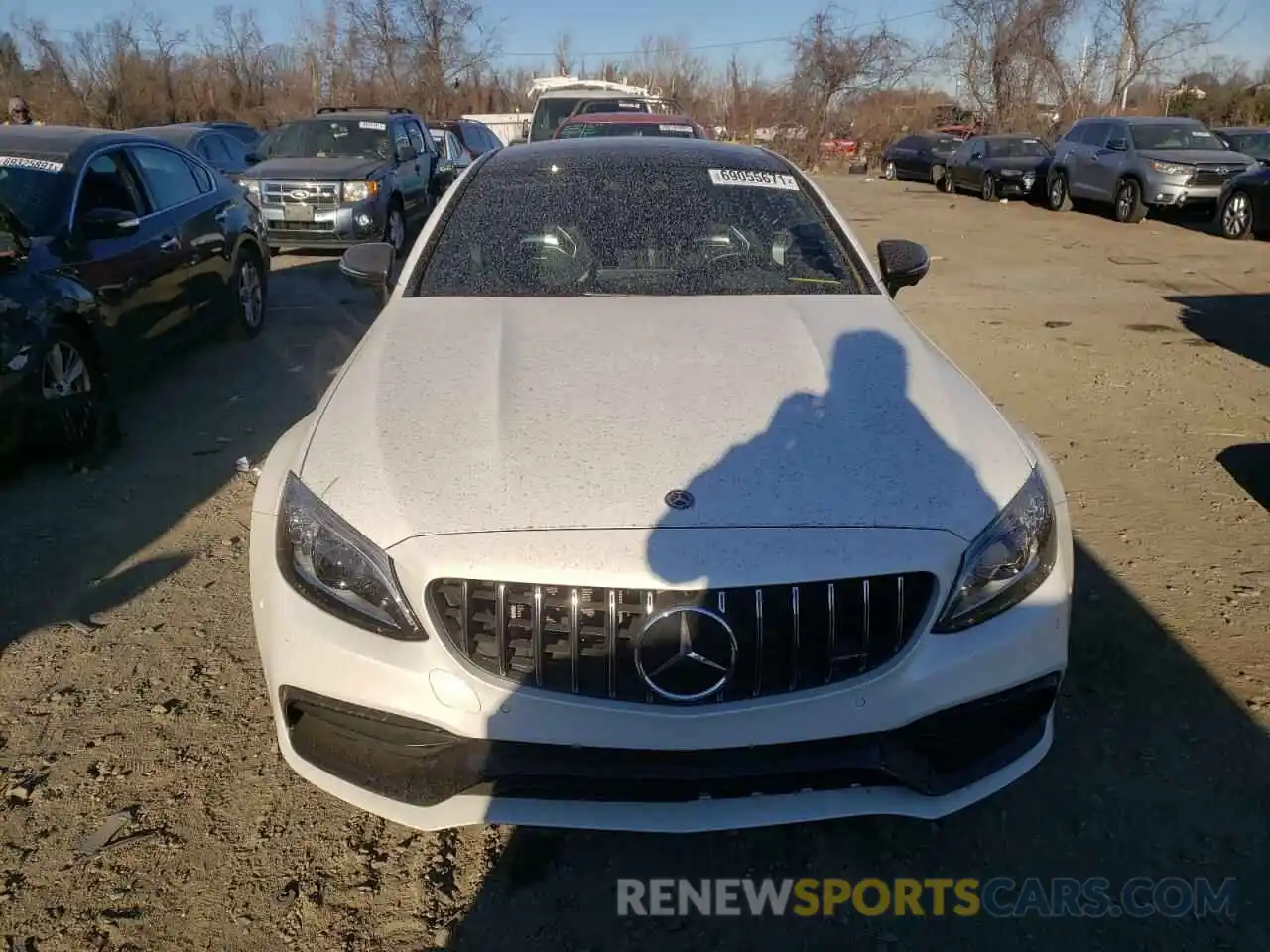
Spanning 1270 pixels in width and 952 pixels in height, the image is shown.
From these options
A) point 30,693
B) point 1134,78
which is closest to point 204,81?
point 1134,78

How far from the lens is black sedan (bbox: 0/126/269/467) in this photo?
4.79 meters

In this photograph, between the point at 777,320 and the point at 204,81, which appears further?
the point at 204,81

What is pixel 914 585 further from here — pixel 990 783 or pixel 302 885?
pixel 302 885

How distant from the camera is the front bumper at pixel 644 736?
2148 millimetres

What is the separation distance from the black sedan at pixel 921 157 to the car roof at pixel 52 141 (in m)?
24.1

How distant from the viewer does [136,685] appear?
131 inches

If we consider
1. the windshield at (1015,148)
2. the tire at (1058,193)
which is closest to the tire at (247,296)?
the tire at (1058,193)

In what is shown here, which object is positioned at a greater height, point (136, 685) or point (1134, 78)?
point (1134, 78)

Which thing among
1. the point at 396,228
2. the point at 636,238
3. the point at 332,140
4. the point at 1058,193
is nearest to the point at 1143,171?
the point at 1058,193

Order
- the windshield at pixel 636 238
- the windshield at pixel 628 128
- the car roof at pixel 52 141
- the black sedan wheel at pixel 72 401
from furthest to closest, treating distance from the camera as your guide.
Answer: the windshield at pixel 628 128
the car roof at pixel 52 141
the black sedan wheel at pixel 72 401
the windshield at pixel 636 238

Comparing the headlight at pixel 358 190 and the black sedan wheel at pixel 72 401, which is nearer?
the black sedan wheel at pixel 72 401

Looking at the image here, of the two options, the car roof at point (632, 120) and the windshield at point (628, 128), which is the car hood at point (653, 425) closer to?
the windshield at point (628, 128)

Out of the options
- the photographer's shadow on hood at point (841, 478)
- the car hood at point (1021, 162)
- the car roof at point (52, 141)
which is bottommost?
the photographer's shadow on hood at point (841, 478)

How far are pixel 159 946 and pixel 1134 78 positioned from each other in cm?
4763
